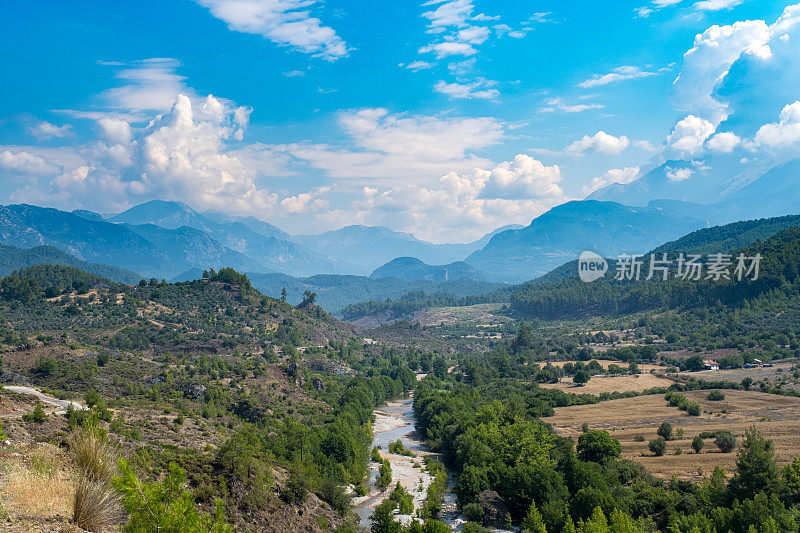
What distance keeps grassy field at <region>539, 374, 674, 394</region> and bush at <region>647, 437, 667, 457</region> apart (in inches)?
1790

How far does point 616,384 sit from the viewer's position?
389 ft

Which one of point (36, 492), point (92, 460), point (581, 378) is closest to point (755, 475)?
point (92, 460)

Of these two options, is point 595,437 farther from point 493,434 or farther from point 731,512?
point 731,512

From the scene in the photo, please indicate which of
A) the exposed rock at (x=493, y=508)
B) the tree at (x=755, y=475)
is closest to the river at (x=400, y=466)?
the exposed rock at (x=493, y=508)

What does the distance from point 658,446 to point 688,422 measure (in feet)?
55.2

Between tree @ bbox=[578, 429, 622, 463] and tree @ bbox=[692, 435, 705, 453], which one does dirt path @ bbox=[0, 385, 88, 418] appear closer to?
tree @ bbox=[578, 429, 622, 463]

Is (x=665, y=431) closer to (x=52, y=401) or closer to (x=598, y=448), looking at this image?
(x=598, y=448)

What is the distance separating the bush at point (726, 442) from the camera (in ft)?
206

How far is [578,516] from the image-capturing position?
165ft

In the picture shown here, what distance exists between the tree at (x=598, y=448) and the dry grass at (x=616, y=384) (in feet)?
163

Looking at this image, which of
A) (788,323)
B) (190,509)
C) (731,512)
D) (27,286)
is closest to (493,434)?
(731,512)

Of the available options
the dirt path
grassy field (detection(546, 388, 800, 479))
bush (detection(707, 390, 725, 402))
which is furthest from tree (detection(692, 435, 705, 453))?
the dirt path

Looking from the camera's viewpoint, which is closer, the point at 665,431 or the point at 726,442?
the point at 726,442

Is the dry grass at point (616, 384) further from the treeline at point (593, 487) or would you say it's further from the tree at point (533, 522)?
the tree at point (533, 522)
